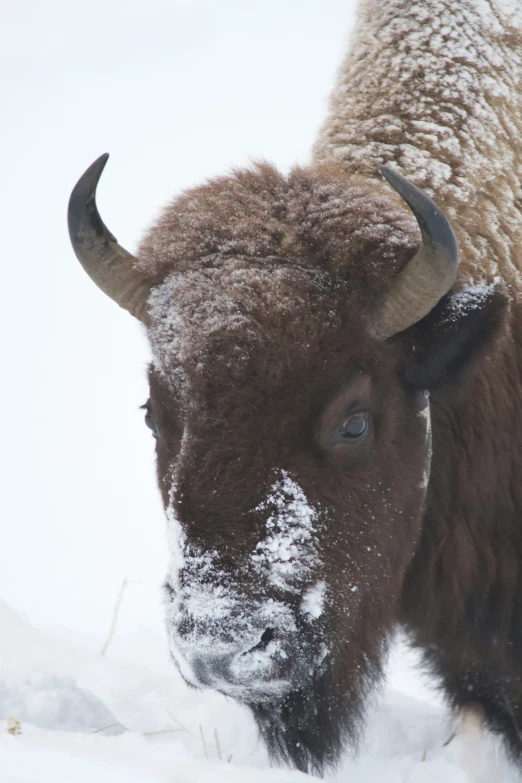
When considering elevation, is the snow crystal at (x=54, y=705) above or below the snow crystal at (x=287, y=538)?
below

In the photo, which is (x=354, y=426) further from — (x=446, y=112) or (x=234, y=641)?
(x=446, y=112)

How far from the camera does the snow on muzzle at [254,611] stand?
241 centimetres

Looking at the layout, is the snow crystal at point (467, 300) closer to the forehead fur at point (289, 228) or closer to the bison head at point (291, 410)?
the bison head at point (291, 410)

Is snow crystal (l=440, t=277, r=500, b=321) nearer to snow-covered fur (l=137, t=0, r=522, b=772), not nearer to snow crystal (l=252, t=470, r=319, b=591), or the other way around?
snow-covered fur (l=137, t=0, r=522, b=772)

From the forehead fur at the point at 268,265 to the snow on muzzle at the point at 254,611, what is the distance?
1.61 feet

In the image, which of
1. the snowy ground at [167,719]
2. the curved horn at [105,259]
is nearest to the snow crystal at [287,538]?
the snowy ground at [167,719]

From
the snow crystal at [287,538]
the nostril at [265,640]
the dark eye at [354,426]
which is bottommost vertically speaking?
the nostril at [265,640]

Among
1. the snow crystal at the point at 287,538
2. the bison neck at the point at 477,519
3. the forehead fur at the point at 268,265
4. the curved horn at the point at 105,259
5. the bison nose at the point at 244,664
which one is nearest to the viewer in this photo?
the bison nose at the point at 244,664

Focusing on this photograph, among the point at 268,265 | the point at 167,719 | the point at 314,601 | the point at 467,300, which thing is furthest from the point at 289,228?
the point at 167,719

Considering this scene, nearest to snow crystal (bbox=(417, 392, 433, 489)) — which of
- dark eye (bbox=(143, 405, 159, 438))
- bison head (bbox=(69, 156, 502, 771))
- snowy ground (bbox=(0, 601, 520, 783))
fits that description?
bison head (bbox=(69, 156, 502, 771))

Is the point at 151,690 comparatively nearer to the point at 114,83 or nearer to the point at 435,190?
the point at 435,190

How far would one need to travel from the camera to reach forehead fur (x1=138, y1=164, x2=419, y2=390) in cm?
270

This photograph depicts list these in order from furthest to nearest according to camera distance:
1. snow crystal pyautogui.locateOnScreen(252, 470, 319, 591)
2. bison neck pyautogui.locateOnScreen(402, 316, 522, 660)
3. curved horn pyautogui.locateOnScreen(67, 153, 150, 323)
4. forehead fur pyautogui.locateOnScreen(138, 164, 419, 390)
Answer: bison neck pyautogui.locateOnScreen(402, 316, 522, 660), curved horn pyautogui.locateOnScreen(67, 153, 150, 323), forehead fur pyautogui.locateOnScreen(138, 164, 419, 390), snow crystal pyautogui.locateOnScreen(252, 470, 319, 591)

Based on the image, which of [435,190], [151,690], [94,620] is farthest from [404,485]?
[94,620]
